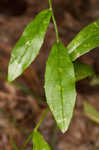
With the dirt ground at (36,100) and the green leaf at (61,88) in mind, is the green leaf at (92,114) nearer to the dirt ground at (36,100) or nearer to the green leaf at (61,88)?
the dirt ground at (36,100)

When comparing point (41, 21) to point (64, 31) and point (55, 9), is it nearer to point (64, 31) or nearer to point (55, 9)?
point (64, 31)

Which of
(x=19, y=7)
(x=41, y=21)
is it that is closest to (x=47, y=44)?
(x=19, y=7)

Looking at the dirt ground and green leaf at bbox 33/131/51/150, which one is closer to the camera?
green leaf at bbox 33/131/51/150

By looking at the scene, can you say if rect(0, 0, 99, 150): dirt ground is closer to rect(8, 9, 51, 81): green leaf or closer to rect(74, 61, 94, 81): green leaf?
rect(74, 61, 94, 81): green leaf

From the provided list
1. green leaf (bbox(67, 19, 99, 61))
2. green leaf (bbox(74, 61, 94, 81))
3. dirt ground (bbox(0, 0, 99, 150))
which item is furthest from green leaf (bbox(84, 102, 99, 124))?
green leaf (bbox(67, 19, 99, 61))

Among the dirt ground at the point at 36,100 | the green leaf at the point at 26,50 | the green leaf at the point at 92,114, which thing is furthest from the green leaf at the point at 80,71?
the dirt ground at the point at 36,100

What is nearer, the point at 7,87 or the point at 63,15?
the point at 7,87
